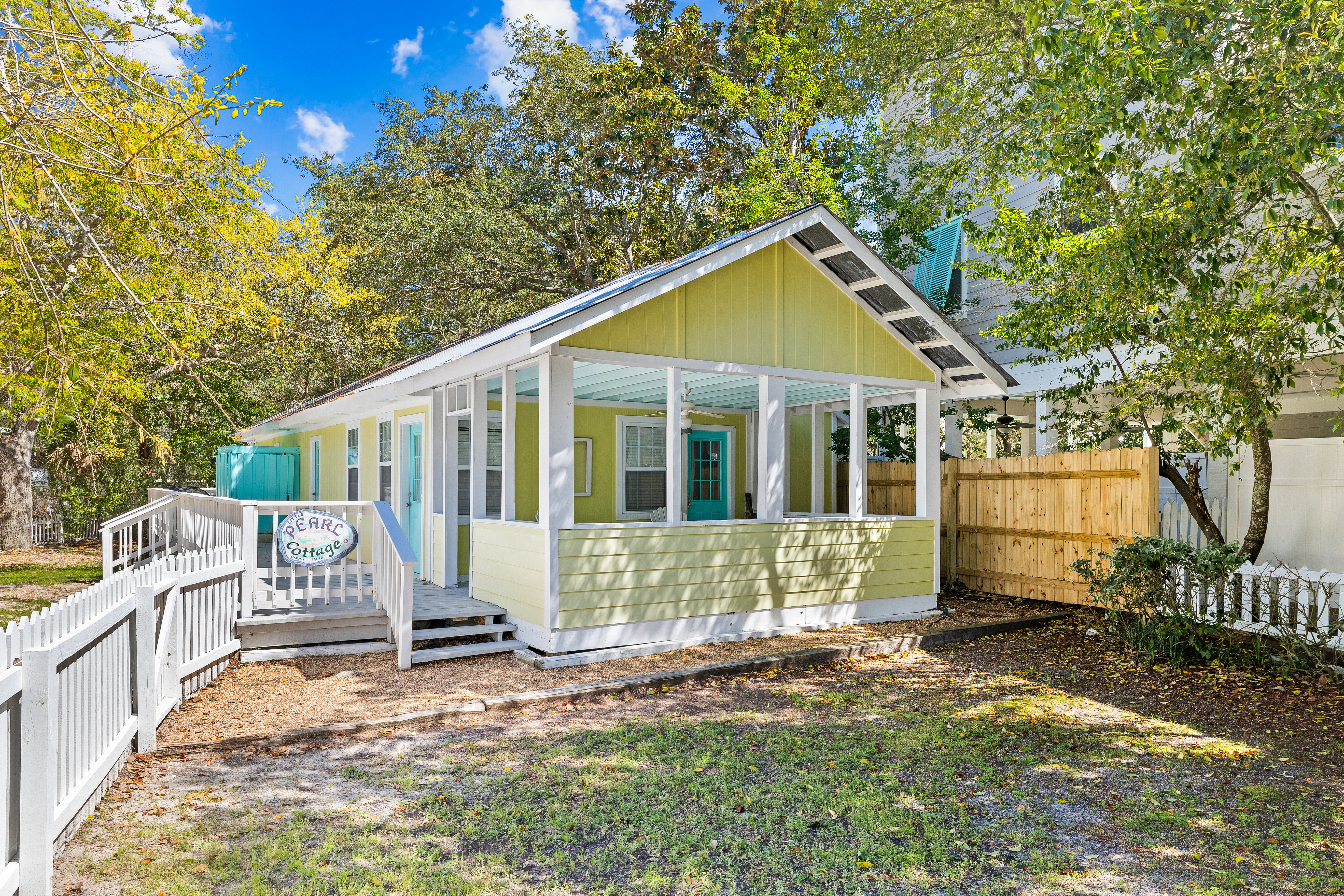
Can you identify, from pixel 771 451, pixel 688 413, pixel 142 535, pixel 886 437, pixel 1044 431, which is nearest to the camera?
pixel 771 451

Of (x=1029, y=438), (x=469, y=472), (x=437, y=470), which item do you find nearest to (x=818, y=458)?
(x=1029, y=438)

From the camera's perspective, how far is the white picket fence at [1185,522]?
35.8 feet

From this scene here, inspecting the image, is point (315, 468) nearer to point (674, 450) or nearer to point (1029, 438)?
point (674, 450)

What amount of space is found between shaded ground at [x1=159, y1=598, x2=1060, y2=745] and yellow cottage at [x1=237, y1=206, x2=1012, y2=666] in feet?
0.78

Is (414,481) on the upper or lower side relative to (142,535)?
upper

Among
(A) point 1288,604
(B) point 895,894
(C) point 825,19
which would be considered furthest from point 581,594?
(C) point 825,19

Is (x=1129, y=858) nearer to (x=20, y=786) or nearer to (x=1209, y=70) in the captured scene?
(x=20, y=786)

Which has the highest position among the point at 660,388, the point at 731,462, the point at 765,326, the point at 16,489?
the point at 765,326

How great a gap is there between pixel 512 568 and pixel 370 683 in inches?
71.6

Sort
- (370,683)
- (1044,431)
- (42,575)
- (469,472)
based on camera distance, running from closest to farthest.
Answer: (370,683) → (469,472) → (1044,431) → (42,575)

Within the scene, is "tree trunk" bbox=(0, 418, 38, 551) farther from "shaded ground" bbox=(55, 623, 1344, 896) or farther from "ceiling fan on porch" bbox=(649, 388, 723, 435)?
"shaded ground" bbox=(55, 623, 1344, 896)

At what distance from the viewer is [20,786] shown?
3199 mm

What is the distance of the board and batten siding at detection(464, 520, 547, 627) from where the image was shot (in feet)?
25.7

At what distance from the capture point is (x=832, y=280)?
9633mm
